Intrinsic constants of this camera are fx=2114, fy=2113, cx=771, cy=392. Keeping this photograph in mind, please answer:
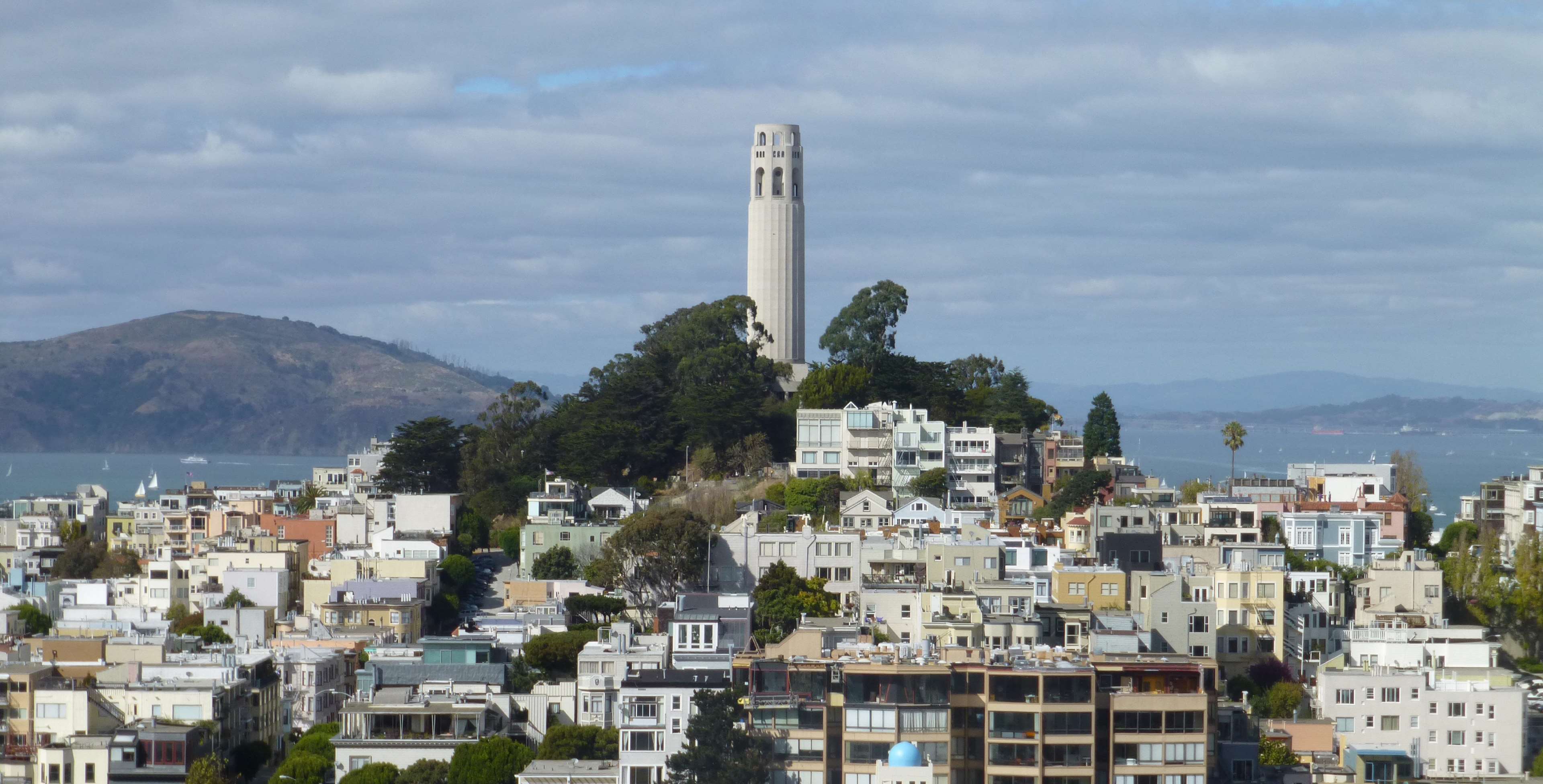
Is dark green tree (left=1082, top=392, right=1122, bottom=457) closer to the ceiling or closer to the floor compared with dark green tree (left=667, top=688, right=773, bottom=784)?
closer to the ceiling

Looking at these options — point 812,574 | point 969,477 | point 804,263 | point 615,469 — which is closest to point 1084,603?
point 812,574

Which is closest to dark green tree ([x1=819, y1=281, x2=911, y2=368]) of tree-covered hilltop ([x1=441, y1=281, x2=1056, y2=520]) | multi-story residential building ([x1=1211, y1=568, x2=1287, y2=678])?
tree-covered hilltop ([x1=441, y1=281, x2=1056, y2=520])

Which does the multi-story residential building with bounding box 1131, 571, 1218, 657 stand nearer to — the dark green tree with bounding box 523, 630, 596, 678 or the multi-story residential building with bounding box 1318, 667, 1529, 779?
the multi-story residential building with bounding box 1318, 667, 1529, 779

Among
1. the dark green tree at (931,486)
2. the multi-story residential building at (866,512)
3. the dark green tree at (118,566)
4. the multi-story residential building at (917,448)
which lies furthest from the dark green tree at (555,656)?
the dark green tree at (118,566)

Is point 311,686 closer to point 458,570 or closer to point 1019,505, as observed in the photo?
point 458,570

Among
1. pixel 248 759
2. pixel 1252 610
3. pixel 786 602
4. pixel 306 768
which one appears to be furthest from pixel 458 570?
pixel 1252 610

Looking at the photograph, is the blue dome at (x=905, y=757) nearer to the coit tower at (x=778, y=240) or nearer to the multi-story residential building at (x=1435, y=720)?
the multi-story residential building at (x=1435, y=720)

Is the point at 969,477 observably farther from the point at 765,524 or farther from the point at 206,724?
the point at 206,724
